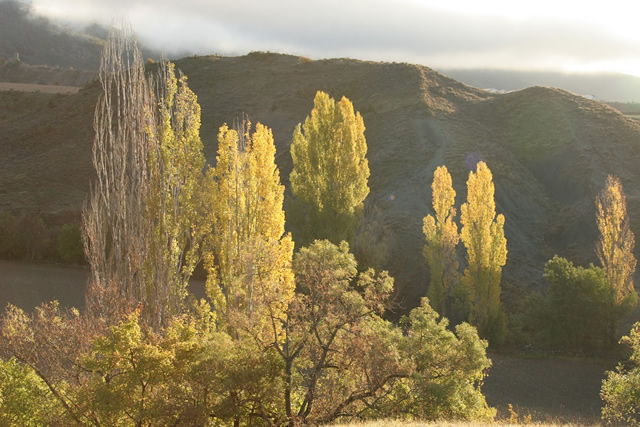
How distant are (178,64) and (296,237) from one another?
56236mm

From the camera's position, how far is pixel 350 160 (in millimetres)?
32281

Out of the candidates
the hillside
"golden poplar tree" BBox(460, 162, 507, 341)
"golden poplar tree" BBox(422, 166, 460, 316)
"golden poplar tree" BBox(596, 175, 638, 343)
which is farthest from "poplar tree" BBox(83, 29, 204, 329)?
"golden poplar tree" BBox(596, 175, 638, 343)

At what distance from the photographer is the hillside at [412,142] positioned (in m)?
43.6

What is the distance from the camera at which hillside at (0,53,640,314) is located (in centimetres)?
4362

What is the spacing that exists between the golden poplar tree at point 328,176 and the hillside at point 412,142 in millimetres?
6711

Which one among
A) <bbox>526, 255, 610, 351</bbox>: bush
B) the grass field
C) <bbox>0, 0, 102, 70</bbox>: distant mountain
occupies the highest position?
<bbox>0, 0, 102, 70</bbox>: distant mountain

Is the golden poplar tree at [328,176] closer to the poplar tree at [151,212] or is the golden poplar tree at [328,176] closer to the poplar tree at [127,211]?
the poplar tree at [151,212]

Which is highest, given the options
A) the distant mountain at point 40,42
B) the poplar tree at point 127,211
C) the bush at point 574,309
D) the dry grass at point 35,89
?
the distant mountain at point 40,42

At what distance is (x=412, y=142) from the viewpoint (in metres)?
54.4

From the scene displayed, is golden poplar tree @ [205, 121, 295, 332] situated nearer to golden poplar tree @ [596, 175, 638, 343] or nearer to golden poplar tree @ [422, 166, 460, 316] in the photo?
golden poplar tree @ [422, 166, 460, 316]

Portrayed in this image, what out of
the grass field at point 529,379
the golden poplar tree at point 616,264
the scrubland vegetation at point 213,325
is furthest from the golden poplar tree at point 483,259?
the scrubland vegetation at point 213,325

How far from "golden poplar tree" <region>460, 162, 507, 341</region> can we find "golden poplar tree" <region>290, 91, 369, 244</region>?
5.68 metres

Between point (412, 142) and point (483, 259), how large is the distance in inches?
967

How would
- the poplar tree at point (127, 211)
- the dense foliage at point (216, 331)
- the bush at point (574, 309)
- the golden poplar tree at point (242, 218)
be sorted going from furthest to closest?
the bush at point (574, 309), the poplar tree at point (127, 211), the golden poplar tree at point (242, 218), the dense foliage at point (216, 331)
